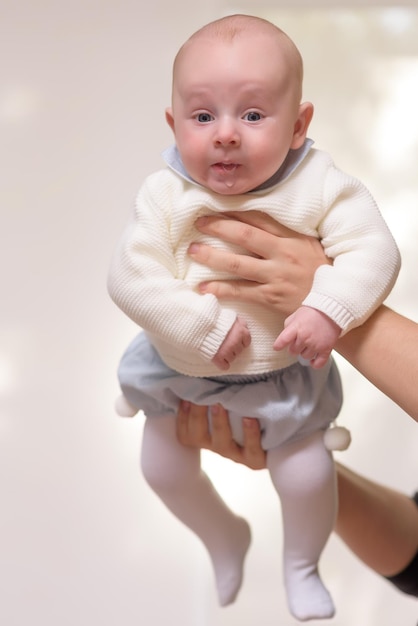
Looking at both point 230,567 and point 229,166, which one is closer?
point 229,166

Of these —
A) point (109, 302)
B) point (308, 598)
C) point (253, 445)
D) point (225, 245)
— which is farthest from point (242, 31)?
point (109, 302)

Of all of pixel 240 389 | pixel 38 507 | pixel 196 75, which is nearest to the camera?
pixel 196 75

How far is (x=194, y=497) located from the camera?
50.6 inches

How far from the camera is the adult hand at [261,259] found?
1.11 m

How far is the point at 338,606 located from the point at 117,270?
133 centimetres

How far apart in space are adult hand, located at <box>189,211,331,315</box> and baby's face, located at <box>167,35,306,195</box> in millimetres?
56

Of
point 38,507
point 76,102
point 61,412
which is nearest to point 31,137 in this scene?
point 76,102

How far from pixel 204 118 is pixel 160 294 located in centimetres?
21

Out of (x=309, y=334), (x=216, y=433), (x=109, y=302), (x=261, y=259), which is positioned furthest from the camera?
(x=109, y=302)

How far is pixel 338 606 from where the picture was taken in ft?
7.05

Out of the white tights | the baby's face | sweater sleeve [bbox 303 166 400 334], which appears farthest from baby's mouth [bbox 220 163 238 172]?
the white tights

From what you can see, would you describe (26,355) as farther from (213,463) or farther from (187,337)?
(187,337)

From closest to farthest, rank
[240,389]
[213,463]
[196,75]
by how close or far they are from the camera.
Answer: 1. [196,75]
2. [240,389]
3. [213,463]

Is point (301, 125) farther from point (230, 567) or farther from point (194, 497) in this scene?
point (230, 567)
